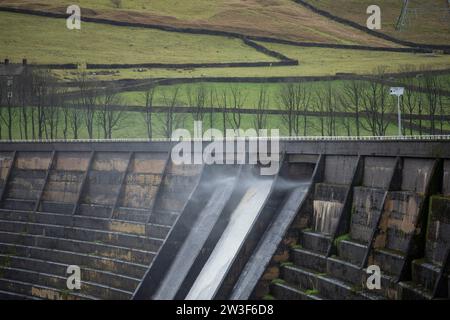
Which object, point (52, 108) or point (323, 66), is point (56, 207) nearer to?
point (52, 108)

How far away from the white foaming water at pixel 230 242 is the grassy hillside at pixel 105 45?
315 feet

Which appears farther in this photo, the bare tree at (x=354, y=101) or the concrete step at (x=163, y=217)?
the bare tree at (x=354, y=101)

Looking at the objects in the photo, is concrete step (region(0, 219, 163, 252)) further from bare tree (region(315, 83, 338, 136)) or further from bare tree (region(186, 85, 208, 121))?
bare tree (region(186, 85, 208, 121))

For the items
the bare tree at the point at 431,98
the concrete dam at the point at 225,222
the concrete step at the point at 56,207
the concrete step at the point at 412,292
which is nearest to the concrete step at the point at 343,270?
the concrete dam at the point at 225,222

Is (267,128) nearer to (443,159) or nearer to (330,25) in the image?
(443,159)

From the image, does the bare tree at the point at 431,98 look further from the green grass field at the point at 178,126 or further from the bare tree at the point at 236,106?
the bare tree at the point at 236,106

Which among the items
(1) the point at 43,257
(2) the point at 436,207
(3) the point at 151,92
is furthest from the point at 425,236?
(3) the point at 151,92

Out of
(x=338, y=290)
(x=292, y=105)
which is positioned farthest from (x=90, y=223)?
(x=292, y=105)

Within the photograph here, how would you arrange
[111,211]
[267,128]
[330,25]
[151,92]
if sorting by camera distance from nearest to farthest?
[111,211] < [267,128] < [151,92] < [330,25]

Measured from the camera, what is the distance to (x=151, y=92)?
4601 inches

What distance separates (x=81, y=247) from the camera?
64.4 metres

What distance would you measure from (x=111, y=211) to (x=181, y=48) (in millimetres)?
100671

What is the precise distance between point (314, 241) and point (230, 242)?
741 cm

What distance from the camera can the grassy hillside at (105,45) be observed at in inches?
→ 5935
